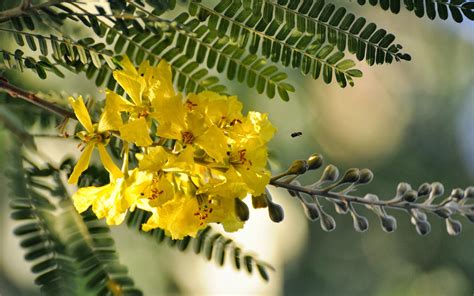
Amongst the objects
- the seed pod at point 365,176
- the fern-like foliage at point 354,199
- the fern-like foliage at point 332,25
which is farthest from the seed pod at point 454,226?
the fern-like foliage at point 332,25

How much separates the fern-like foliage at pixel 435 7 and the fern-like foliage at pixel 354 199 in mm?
126

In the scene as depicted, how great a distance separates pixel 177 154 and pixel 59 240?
0.15 m

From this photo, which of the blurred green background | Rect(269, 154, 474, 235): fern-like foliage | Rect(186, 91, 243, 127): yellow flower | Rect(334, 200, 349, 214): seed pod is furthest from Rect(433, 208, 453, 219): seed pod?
the blurred green background

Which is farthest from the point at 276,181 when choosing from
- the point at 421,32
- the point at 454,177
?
the point at 421,32

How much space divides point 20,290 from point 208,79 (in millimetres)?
1732

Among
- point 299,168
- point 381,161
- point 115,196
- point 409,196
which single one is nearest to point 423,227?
point 409,196

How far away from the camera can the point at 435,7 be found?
45 centimetres

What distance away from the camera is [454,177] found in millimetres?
2836

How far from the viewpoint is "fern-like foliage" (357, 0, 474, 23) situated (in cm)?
43

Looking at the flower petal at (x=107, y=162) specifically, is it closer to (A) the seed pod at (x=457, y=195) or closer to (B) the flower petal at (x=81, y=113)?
(B) the flower petal at (x=81, y=113)

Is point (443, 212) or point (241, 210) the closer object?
point (241, 210)

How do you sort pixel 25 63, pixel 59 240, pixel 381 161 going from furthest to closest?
pixel 381 161 → pixel 59 240 → pixel 25 63

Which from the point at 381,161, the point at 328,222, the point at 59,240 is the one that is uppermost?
the point at 328,222

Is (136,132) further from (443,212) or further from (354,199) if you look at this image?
(443,212)
